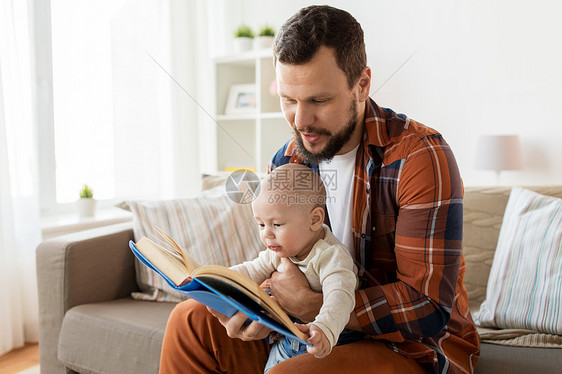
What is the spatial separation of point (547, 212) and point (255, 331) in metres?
0.99

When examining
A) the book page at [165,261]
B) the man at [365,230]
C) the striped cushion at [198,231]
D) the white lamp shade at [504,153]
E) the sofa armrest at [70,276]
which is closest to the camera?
the book page at [165,261]

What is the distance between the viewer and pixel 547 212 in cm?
144

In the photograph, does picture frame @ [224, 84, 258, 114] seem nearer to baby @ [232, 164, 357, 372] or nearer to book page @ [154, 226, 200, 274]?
baby @ [232, 164, 357, 372]

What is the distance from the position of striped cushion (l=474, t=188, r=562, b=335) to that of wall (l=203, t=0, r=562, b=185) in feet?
3.62

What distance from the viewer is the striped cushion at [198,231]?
1.72m

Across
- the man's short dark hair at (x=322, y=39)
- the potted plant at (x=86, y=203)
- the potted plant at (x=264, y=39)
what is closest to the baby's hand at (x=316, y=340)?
the man's short dark hair at (x=322, y=39)

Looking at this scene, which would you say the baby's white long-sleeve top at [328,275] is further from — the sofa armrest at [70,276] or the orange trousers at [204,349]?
the sofa armrest at [70,276]

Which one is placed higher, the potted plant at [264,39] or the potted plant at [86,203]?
the potted plant at [264,39]

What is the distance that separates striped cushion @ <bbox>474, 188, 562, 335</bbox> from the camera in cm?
135

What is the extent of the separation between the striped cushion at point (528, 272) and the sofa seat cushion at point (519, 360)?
0.35 ft

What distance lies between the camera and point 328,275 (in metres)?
1.01

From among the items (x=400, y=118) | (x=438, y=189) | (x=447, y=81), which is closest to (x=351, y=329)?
(x=438, y=189)

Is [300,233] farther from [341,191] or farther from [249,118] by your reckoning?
[249,118]

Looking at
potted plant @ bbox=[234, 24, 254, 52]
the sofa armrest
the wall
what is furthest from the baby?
potted plant @ bbox=[234, 24, 254, 52]
